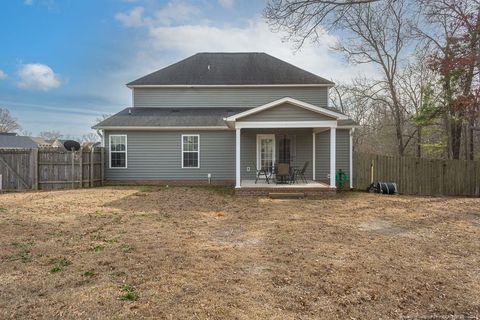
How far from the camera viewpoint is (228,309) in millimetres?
3301

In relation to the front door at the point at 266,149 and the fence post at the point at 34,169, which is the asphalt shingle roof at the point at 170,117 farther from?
the fence post at the point at 34,169

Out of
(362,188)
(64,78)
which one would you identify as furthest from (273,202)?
(64,78)

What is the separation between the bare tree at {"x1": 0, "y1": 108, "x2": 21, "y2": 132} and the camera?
184ft

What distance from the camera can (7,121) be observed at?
186ft

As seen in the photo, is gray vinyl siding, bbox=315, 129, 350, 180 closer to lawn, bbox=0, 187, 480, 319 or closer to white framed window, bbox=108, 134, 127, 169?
lawn, bbox=0, 187, 480, 319

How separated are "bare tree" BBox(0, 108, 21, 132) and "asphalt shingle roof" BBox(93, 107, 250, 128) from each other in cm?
5144

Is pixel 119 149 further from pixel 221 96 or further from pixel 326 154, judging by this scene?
pixel 326 154

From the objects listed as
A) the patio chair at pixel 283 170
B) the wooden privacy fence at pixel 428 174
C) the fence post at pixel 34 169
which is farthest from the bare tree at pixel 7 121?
the wooden privacy fence at pixel 428 174

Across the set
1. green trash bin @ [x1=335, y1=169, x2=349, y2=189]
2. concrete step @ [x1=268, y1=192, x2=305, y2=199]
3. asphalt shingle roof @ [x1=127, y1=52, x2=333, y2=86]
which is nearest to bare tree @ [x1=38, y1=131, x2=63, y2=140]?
asphalt shingle roof @ [x1=127, y1=52, x2=333, y2=86]

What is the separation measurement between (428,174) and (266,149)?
25.6 ft

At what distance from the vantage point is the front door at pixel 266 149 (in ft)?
51.9

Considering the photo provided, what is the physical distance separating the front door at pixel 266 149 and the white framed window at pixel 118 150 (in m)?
6.43

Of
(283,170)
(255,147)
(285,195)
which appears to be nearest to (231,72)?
(255,147)

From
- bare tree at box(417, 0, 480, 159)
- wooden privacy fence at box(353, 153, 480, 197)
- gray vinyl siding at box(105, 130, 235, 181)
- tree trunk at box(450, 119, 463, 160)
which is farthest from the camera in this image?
tree trunk at box(450, 119, 463, 160)
